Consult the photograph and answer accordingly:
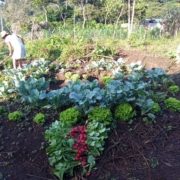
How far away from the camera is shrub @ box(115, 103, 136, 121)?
191 inches

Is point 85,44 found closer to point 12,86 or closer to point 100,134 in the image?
point 12,86

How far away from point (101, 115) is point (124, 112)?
36 cm

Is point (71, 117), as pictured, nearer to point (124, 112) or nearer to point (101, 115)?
point (101, 115)

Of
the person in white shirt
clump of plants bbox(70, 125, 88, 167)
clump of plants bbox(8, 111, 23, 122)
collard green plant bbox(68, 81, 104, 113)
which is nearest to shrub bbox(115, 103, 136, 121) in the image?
collard green plant bbox(68, 81, 104, 113)

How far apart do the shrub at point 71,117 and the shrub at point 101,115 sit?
0.59ft

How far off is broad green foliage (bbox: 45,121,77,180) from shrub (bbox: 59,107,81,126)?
Result: 16.3 inches

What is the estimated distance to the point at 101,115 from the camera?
4.66 meters

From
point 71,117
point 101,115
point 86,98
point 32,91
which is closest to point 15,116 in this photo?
point 32,91

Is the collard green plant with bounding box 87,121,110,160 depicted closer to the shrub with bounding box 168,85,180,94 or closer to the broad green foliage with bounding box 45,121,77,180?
the broad green foliage with bounding box 45,121,77,180

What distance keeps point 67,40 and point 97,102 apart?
7.08 metres

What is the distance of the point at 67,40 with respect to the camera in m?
11.8

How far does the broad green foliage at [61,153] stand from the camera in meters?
4.13

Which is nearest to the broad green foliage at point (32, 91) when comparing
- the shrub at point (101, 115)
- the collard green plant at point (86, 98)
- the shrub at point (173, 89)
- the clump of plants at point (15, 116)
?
the clump of plants at point (15, 116)

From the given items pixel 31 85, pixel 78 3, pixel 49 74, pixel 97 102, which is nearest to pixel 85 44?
pixel 49 74
